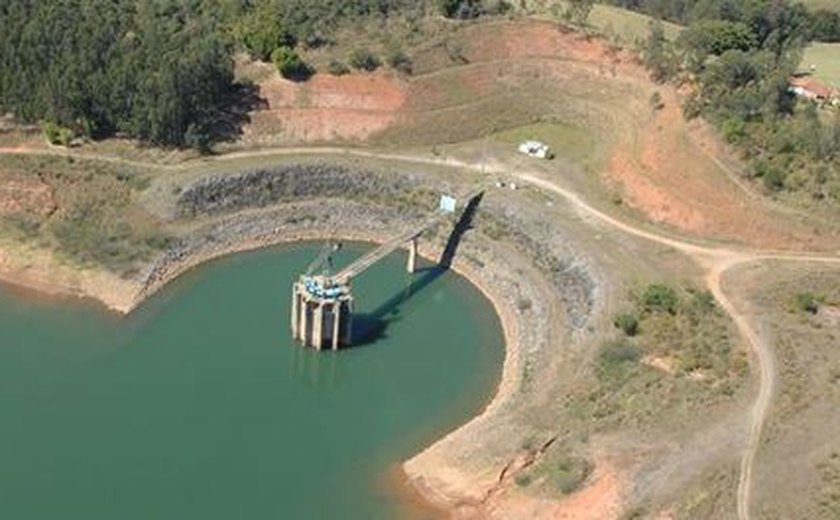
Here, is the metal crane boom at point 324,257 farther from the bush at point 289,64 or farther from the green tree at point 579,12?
the green tree at point 579,12

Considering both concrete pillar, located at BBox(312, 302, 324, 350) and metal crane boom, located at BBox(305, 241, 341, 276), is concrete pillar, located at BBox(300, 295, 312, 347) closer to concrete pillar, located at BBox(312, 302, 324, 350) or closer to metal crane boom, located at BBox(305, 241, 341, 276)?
concrete pillar, located at BBox(312, 302, 324, 350)

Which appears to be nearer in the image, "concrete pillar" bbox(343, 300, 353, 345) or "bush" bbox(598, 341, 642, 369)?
"bush" bbox(598, 341, 642, 369)

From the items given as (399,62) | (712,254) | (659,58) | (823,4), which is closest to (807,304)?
(712,254)

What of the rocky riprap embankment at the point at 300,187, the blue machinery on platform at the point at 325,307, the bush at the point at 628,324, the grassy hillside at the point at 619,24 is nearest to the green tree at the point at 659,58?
the grassy hillside at the point at 619,24

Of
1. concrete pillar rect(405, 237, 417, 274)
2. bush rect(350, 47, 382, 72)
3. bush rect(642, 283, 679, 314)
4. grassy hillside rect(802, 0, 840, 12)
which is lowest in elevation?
concrete pillar rect(405, 237, 417, 274)

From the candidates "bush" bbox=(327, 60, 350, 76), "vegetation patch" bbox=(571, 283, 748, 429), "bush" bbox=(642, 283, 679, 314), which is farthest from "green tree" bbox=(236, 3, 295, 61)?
"bush" bbox=(642, 283, 679, 314)

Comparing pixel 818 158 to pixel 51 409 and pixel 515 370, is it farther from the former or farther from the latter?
pixel 51 409

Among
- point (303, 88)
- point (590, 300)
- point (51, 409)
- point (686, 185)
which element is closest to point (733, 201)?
point (686, 185)

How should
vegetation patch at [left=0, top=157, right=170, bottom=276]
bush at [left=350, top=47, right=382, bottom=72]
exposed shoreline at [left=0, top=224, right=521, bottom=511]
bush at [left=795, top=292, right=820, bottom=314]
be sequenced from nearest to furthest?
exposed shoreline at [left=0, top=224, right=521, bottom=511], bush at [left=795, top=292, right=820, bottom=314], vegetation patch at [left=0, top=157, right=170, bottom=276], bush at [left=350, top=47, right=382, bottom=72]
